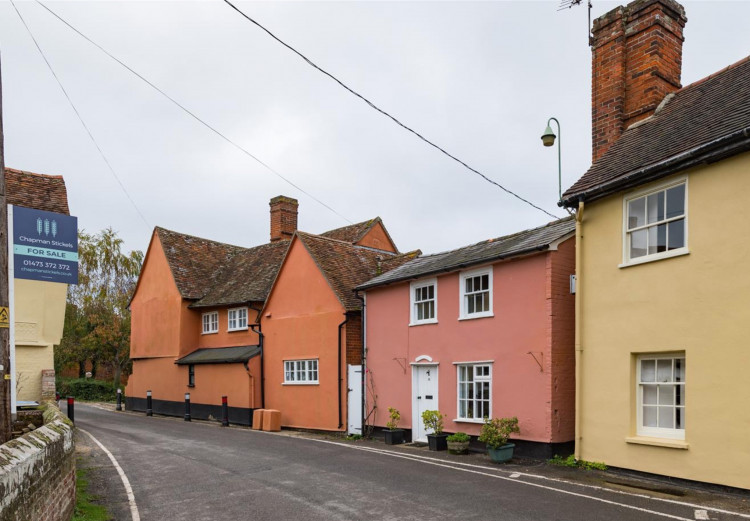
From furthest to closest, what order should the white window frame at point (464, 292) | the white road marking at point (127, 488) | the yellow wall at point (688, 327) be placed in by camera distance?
the white window frame at point (464, 292), the yellow wall at point (688, 327), the white road marking at point (127, 488)

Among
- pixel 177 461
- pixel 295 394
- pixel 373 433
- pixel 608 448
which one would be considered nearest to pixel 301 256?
→ pixel 295 394

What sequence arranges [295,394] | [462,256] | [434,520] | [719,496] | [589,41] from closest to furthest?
[434,520]
[719,496]
[589,41]
[462,256]
[295,394]

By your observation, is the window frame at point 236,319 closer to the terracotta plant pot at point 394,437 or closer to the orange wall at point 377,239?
the orange wall at point 377,239

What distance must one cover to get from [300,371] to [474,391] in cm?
877

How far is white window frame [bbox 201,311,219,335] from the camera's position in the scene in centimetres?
2975

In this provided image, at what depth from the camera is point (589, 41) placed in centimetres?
1609

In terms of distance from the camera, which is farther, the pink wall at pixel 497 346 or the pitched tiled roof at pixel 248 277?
the pitched tiled roof at pixel 248 277

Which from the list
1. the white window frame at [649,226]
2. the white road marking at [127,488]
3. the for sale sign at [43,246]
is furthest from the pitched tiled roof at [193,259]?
the white window frame at [649,226]

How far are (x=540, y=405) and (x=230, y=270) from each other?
21.9 m

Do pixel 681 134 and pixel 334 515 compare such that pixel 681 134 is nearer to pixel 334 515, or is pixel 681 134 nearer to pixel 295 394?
pixel 334 515

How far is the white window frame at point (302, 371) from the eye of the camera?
22.6 m

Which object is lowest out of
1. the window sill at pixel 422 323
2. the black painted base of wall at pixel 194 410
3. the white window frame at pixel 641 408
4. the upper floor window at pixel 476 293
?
the black painted base of wall at pixel 194 410

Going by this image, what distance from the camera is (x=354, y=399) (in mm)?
20719

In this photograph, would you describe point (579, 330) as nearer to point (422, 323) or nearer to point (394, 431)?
point (422, 323)
